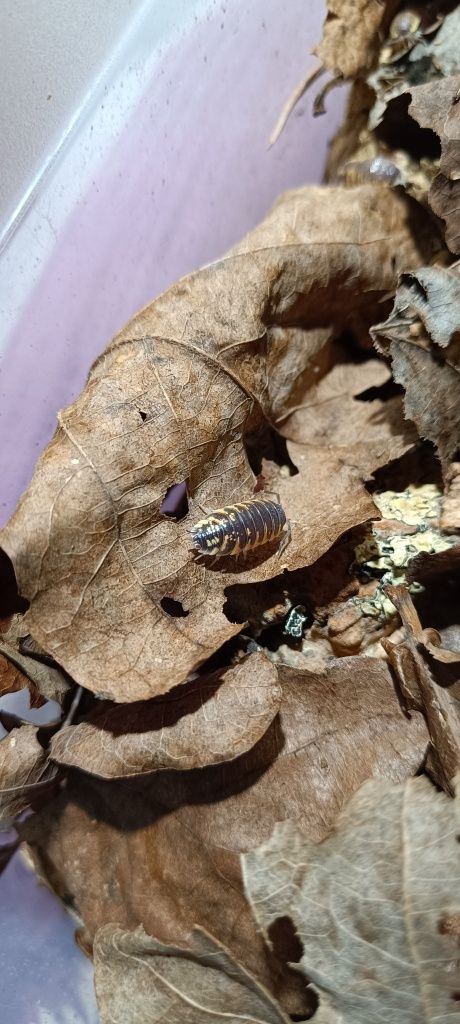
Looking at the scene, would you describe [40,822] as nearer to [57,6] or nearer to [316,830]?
[316,830]

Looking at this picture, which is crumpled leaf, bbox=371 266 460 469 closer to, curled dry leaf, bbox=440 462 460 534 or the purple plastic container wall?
curled dry leaf, bbox=440 462 460 534

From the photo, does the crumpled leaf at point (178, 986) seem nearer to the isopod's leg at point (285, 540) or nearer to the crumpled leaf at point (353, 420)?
the isopod's leg at point (285, 540)

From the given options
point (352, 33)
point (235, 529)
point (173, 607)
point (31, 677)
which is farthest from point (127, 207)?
point (31, 677)

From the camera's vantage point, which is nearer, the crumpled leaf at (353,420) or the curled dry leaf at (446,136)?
the curled dry leaf at (446,136)

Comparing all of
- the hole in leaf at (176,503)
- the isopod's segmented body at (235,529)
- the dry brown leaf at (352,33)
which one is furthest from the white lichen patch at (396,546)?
the dry brown leaf at (352,33)

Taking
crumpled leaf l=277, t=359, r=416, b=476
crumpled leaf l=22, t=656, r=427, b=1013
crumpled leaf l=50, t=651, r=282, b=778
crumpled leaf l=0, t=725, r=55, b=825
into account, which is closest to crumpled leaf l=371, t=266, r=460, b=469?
crumpled leaf l=277, t=359, r=416, b=476

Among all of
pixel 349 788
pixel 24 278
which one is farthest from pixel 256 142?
pixel 349 788

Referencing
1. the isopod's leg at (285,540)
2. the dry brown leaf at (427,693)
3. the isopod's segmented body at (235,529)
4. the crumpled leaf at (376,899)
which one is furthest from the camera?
the isopod's leg at (285,540)
